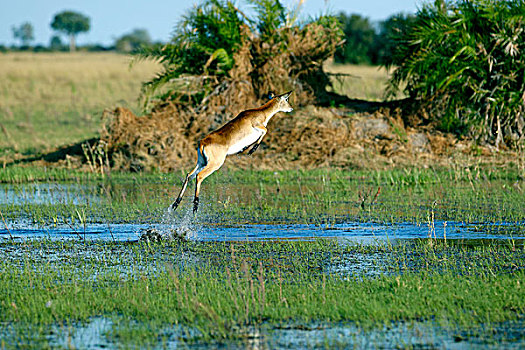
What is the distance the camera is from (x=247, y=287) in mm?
6996

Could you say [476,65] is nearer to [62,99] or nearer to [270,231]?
[270,231]

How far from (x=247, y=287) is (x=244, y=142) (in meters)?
3.75

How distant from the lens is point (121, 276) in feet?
25.1

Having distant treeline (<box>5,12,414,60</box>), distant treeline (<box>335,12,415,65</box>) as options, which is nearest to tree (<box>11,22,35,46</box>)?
distant treeline (<box>5,12,414,60</box>)

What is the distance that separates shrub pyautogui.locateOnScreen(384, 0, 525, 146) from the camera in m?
16.4

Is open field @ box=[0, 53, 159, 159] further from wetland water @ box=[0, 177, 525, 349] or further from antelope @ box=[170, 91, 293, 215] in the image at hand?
antelope @ box=[170, 91, 293, 215]

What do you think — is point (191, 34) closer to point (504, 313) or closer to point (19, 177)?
point (19, 177)

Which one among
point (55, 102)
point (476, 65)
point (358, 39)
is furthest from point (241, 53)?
point (358, 39)

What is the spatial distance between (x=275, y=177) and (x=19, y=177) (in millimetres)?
4686

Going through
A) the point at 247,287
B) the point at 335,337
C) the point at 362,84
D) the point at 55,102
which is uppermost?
the point at 362,84

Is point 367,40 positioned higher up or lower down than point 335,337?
higher up

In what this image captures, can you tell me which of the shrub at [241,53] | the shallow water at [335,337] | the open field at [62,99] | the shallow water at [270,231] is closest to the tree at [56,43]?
the open field at [62,99]

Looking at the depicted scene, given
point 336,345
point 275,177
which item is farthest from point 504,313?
point 275,177

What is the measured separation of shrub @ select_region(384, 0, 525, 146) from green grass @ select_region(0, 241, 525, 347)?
8.16 meters
